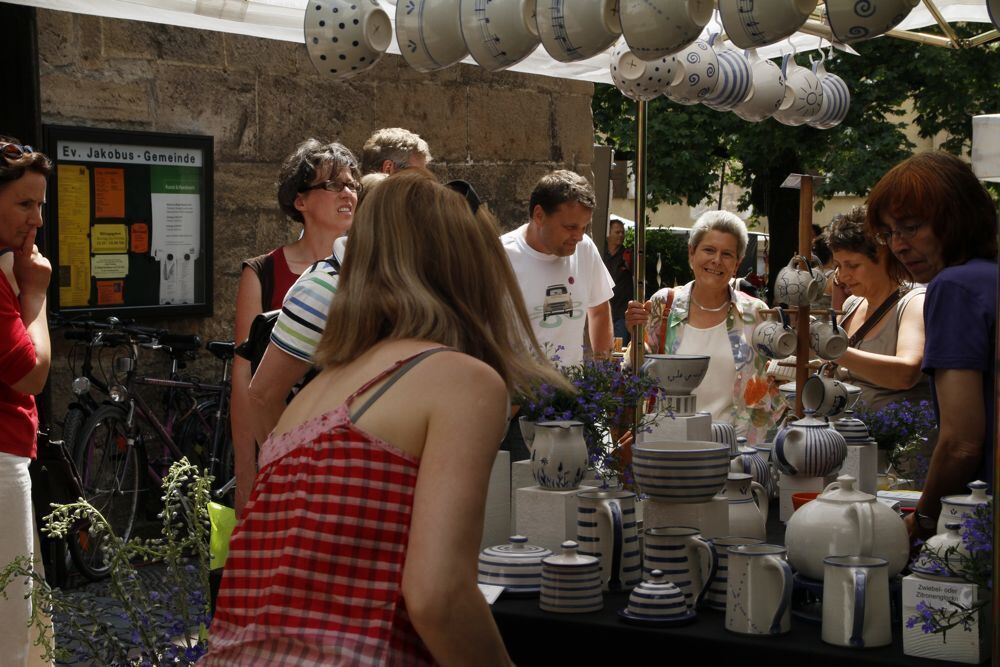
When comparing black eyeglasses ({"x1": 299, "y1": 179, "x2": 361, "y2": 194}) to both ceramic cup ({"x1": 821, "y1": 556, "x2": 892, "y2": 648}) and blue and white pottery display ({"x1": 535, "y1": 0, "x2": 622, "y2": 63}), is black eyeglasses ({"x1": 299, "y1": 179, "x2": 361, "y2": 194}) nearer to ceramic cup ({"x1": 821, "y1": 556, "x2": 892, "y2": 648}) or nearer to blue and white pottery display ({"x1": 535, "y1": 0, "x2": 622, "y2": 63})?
blue and white pottery display ({"x1": 535, "y1": 0, "x2": 622, "y2": 63})

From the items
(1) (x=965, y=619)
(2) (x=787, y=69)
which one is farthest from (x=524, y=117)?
(1) (x=965, y=619)

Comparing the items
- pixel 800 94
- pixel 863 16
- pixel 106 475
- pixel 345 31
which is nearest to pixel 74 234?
pixel 106 475

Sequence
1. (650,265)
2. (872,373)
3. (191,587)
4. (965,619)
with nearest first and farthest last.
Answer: (965,619)
(191,587)
(872,373)
(650,265)

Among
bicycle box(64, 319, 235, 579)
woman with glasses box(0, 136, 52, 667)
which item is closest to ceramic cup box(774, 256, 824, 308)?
woman with glasses box(0, 136, 52, 667)

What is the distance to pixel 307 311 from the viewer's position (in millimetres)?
2592

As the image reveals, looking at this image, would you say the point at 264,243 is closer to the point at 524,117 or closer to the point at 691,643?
the point at 524,117

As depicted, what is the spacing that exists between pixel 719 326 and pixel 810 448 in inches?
74.6

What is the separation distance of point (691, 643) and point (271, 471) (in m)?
0.85

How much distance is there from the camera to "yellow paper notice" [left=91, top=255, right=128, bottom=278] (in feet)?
17.4

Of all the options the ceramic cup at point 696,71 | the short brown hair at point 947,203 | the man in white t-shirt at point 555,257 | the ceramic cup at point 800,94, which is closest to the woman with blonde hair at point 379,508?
the short brown hair at point 947,203

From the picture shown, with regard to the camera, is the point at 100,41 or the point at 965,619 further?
the point at 100,41

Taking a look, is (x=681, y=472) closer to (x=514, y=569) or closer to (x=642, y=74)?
(x=514, y=569)

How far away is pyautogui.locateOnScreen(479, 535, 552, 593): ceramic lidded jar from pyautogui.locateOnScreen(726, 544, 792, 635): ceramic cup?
1.32 feet

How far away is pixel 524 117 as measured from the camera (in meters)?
7.12
